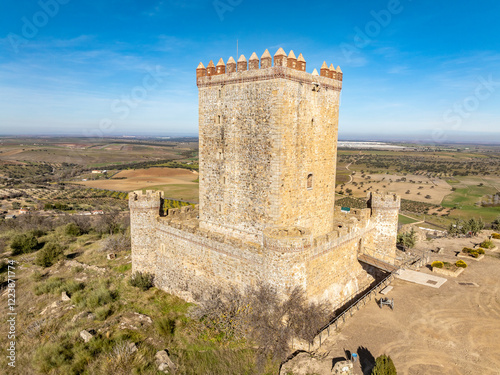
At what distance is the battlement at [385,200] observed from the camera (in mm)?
17562

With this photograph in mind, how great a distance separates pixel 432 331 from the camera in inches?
477

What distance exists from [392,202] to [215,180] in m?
10.2

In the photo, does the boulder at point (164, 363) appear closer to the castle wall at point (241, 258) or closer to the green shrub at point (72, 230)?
the castle wall at point (241, 258)

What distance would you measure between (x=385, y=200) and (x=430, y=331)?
739cm

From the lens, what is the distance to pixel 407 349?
11.1 meters

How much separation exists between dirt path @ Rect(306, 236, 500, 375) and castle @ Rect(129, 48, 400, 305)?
7.54 ft

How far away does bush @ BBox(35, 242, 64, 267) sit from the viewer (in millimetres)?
22391

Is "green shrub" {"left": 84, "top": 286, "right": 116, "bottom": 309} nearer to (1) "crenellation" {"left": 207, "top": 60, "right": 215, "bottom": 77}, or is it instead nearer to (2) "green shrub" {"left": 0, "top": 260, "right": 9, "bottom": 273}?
(2) "green shrub" {"left": 0, "top": 260, "right": 9, "bottom": 273}

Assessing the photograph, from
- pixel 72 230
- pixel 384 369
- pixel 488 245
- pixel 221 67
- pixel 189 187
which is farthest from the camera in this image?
pixel 189 187

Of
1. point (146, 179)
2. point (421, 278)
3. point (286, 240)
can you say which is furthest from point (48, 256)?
point (146, 179)

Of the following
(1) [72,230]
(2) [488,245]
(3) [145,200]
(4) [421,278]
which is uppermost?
(3) [145,200]

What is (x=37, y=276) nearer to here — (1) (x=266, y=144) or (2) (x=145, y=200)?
(2) (x=145, y=200)

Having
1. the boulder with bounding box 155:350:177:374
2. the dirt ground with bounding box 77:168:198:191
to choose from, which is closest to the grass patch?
the boulder with bounding box 155:350:177:374

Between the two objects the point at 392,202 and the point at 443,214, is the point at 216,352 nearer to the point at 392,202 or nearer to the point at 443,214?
the point at 392,202
